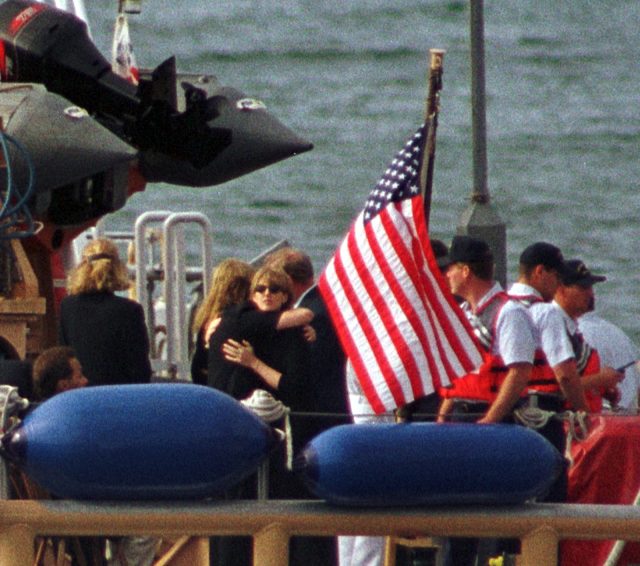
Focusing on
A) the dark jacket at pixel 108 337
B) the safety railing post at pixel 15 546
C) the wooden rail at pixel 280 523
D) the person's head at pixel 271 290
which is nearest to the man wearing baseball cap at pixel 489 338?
the person's head at pixel 271 290

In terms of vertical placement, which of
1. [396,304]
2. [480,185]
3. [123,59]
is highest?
[123,59]

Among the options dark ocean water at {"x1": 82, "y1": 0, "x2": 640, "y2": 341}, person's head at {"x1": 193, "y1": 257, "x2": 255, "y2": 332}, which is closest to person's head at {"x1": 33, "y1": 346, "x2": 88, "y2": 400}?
person's head at {"x1": 193, "y1": 257, "x2": 255, "y2": 332}

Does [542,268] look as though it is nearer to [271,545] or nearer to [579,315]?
[579,315]

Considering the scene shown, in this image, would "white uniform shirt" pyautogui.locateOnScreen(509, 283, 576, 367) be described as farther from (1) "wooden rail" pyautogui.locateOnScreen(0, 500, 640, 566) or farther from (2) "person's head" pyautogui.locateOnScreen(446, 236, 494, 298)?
(1) "wooden rail" pyautogui.locateOnScreen(0, 500, 640, 566)

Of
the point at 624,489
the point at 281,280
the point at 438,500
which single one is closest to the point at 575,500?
the point at 624,489

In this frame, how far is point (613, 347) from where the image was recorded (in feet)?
27.4

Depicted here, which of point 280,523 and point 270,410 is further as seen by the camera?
point 270,410

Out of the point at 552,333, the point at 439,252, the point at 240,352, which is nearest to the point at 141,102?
the point at 439,252

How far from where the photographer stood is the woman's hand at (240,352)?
757 centimetres

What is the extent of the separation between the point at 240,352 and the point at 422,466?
2490 millimetres

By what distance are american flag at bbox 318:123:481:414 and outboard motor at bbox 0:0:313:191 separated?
258 centimetres

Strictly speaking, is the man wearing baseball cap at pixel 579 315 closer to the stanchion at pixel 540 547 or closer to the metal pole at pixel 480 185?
the metal pole at pixel 480 185

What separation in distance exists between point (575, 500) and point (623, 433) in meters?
0.35

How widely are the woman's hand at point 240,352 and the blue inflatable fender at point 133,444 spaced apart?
233 centimetres
